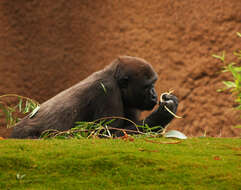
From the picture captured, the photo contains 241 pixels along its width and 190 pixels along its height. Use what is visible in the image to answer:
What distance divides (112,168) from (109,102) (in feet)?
5.23

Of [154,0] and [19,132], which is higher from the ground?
[154,0]

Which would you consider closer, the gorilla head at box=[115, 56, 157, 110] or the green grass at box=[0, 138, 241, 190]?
the green grass at box=[0, 138, 241, 190]

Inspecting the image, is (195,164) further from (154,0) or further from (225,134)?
(154,0)

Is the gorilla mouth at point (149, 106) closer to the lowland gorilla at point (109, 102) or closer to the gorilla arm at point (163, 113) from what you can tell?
the lowland gorilla at point (109, 102)

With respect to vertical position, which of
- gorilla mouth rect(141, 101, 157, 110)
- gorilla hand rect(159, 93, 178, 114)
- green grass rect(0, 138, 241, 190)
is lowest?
gorilla mouth rect(141, 101, 157, 110)

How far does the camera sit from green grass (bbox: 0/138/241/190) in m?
1.12

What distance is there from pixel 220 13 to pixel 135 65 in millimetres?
2111

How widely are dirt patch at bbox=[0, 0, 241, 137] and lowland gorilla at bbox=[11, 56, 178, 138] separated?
1683mm

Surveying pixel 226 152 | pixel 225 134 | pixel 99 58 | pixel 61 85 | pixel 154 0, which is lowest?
pixel 225 134

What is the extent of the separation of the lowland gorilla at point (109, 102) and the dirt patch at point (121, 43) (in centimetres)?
168

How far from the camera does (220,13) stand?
15.2 feet

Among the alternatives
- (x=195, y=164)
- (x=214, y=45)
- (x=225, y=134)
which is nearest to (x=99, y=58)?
(x=214, y=45)

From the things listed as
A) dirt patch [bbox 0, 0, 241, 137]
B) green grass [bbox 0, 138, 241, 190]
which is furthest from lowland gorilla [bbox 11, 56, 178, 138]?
dirt patch [bbox 0, 0, 241, 137]

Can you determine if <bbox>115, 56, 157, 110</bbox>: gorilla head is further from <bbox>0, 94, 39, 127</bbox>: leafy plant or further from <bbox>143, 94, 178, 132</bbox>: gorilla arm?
<bbox>0, 94, 39, 127</bbox>: leafy plant
